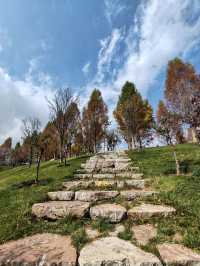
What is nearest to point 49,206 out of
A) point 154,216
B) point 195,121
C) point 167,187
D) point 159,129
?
point 154,216

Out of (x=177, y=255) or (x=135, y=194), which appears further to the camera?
(x=135, y=194)

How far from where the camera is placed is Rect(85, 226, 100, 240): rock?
330 centimetres

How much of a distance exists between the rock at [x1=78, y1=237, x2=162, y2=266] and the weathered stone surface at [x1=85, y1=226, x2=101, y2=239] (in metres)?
0.30

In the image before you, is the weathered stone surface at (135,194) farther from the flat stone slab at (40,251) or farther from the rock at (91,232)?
the flat stone slab at (40,251)

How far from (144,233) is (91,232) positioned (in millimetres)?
954

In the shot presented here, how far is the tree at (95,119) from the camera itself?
71.0 ft

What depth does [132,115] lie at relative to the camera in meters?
19.0

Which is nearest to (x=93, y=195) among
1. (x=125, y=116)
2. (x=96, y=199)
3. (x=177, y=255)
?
(x=96, y=199)

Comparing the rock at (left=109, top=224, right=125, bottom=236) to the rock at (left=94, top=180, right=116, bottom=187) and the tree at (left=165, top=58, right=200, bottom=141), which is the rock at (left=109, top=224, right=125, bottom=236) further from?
the tree at (left=165, top=58, right=200, bottom=141)

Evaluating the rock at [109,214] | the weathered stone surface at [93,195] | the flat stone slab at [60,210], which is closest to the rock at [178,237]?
the rock at [109,214]

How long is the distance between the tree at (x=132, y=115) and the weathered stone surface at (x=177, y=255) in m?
13.7

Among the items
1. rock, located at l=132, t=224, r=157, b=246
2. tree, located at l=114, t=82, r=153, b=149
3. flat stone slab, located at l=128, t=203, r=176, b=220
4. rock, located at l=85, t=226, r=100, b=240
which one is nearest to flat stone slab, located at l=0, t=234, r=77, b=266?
rock, located at l=85, t=226, r=100, b=240

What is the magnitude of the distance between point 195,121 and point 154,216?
9.14ft

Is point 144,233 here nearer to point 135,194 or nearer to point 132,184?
point 135,194
